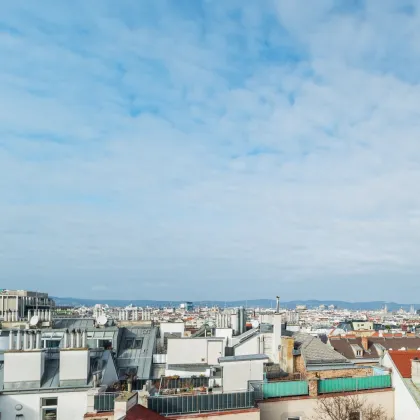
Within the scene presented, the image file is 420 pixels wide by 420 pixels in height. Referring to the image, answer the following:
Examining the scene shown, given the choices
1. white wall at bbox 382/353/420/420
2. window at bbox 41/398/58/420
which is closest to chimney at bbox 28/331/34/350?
window at bbox 41/398/58/420

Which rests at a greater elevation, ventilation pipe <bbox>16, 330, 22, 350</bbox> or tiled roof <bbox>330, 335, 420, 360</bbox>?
ventilation pipe <bbox>16, 330, 22, 350</bbox>

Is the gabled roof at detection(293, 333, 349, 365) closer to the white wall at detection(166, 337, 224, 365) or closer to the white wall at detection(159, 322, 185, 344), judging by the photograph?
the white wall at detection(166, 337, 224, 365)

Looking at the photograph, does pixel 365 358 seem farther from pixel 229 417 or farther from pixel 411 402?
pixel 229 417

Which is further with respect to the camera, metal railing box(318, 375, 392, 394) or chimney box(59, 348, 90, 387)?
chimney box(59, 348, 90, 387)

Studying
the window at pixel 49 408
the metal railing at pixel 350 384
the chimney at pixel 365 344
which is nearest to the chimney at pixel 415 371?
the metal railing at pixel 350 384

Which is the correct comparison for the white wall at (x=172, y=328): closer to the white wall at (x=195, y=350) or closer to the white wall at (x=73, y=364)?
the white wall at (x=195, y=350)

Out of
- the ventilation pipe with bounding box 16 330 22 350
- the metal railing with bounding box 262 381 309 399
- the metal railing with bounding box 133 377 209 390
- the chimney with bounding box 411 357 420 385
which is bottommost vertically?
the metal railing with bounding box 133 377 209 390
